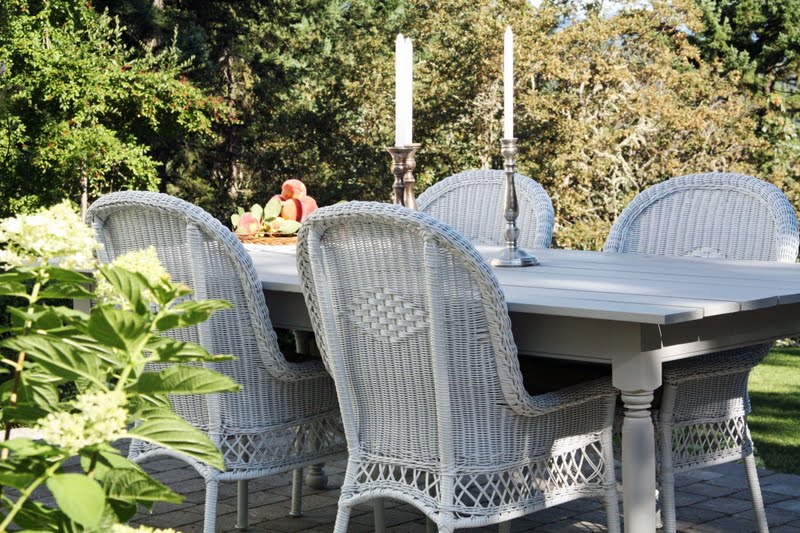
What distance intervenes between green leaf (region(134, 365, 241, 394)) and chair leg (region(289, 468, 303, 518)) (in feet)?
7.84

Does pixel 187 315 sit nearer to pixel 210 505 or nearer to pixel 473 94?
pixel 210 505

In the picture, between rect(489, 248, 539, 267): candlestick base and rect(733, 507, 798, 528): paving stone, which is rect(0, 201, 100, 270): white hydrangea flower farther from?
rect(733, 507, 798, 528): paving stone

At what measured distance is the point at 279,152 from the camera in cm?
1362

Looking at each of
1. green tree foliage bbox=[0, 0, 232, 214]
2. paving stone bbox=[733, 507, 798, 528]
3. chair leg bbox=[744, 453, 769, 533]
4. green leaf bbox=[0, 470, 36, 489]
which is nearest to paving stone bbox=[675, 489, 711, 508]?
paving stone bbox=[733, 507, 798, 528]

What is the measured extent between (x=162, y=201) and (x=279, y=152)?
11.2 meters

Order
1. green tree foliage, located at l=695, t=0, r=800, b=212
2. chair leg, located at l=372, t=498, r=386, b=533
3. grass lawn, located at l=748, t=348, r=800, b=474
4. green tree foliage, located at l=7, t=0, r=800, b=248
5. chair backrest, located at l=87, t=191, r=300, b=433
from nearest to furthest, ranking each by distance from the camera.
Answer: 1. chair backrest, located at l=87, t=191, r=300, b=433
2. chair leg, located at l=372, t=498, r=386, b=533
3. grass lawn, located at l=748, t=348, r=800, b=474
4. green tree foliage, located at l=7, t=0, r=800, b=248
5. green tree foliage, located at l=695, t=0, r=800, b=212

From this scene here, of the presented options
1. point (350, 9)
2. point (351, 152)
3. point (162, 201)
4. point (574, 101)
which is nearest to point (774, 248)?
point (162, 201)

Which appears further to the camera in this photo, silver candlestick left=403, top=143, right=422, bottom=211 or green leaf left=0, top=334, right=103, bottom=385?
silver candlestick left=403, top=143, right=422, bottom=211

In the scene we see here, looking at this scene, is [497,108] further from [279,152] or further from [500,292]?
[500,292]

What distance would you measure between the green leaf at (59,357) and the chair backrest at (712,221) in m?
2.52

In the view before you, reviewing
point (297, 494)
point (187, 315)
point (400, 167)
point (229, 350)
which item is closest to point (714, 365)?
point (400, 167)

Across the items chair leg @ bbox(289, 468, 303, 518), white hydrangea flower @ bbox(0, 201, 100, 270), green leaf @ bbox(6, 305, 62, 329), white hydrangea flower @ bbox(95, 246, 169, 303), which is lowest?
chair leg @ bbox(289, 468, 303, 518)

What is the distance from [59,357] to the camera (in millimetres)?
912

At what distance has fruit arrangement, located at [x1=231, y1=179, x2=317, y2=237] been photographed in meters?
3.45
